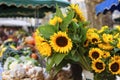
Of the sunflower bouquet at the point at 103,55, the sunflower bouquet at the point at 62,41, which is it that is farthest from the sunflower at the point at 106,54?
the sunflower bouquet at the point at 62,41

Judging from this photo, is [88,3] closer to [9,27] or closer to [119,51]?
[119,51]

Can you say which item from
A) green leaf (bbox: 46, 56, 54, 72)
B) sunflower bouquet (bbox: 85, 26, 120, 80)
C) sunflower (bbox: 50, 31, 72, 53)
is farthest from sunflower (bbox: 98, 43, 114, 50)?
green leaf (bbox: 46, 56, 54, 72)

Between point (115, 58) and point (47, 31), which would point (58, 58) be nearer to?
point (47, 31)

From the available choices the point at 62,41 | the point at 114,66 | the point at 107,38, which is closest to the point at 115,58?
the point at 114,66

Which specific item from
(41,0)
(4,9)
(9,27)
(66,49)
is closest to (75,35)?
(66,49)

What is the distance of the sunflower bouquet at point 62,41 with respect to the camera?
8.00ft

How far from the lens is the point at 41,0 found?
682 cm

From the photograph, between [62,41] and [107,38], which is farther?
[107,38]

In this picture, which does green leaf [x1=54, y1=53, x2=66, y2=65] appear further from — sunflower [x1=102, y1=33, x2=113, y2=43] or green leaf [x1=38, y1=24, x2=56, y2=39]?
sunflower [x1=102, y1=33, x2=113, y2=43]

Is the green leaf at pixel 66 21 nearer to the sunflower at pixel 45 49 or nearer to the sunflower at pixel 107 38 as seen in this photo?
the sunflower at pixel 45 49

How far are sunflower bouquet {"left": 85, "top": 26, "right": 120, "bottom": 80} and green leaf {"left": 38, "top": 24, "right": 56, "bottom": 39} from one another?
272mm

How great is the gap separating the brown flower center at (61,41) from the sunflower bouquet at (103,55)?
0.19 m

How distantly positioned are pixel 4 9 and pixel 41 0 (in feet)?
4.62

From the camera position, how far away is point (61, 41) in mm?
2445
